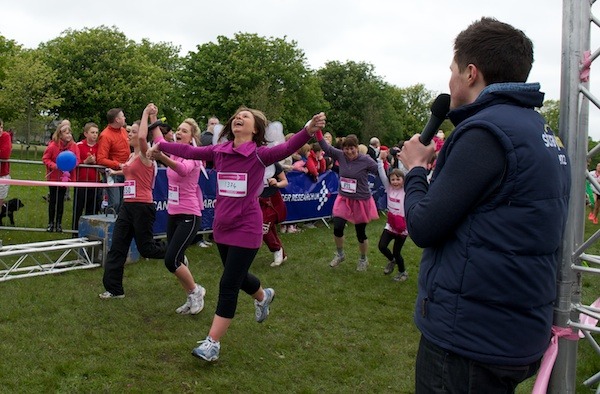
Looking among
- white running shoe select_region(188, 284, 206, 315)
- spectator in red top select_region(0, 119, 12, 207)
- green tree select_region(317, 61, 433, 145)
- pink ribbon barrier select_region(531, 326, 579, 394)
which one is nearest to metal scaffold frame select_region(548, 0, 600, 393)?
pink ribbon barrier select_region(531, 326, 579, 394)

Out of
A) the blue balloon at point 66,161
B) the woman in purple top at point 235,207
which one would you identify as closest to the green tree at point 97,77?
the blue balloon at point 66,161

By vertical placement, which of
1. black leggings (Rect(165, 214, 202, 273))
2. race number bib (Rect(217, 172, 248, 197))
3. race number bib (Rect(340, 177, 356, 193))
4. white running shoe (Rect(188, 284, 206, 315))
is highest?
race number bib (Rect(217, 172, 248, 197))

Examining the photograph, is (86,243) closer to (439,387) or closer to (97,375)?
(97,375)

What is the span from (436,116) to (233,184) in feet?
8.55

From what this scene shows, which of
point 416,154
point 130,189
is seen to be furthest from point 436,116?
point 130,189

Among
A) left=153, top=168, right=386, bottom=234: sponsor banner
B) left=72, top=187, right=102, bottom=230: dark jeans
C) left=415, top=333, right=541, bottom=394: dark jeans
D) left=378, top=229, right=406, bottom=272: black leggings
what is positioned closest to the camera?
left=415, top=333, right=541, bottom=394: dark jeans

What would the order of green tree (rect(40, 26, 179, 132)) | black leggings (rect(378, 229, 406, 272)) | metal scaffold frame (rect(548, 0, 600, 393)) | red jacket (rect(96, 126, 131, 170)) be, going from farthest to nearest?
green tree (rect(40, 26, 179, 132)), red jacket (rect(96, 126, 131, 170)), black leggings (rect(378, 229, 406, 272)), metal scaffold frame (rect(548, 0, 600, 393))

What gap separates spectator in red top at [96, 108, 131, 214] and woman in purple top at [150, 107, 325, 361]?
4.25 meters

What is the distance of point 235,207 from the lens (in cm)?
452

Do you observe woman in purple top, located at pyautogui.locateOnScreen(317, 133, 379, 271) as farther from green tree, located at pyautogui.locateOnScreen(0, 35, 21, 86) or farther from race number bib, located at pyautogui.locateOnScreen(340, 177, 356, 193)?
green tree, located at pyautogui.locateOnScreen(0, 35, 21, 86)

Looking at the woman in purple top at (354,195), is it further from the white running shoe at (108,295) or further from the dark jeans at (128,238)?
the white running shoe at (108,295)

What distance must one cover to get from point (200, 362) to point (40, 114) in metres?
47.2

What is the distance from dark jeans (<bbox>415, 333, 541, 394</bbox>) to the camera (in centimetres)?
188

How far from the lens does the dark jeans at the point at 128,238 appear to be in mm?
6078
